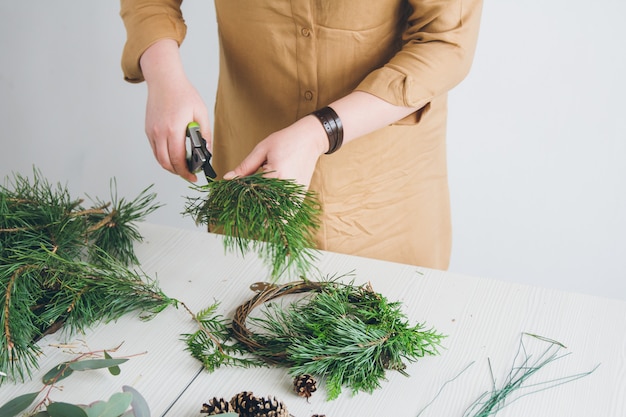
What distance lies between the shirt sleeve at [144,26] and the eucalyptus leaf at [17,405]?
1.65ft

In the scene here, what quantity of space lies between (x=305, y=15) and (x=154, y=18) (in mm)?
219

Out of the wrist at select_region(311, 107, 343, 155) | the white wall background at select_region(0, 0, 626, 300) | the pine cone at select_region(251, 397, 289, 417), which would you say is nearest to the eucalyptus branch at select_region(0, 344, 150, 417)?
the pine cone at select_region(251, 397, 289, 417)

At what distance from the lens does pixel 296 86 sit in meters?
1.00

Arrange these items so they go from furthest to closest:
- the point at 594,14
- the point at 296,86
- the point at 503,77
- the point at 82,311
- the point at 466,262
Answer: the point at 466,262
the point at 503,77
the point at 594,14
the point at 296,86
the point at 82,311

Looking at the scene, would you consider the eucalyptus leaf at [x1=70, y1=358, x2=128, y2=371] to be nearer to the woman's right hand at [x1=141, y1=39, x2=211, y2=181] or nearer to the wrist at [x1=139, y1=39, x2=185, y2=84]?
the woman's right hand at [x1=141, y1=39, x2=211, y2=181]

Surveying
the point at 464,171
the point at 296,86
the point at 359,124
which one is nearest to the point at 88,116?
the point at 464,171

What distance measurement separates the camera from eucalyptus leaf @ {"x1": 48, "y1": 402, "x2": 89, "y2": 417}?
59cm

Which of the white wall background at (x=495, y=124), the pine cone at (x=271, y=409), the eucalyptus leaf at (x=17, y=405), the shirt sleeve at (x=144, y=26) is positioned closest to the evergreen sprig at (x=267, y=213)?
the pine cone at (x=271, y=409)

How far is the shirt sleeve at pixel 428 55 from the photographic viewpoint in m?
0.88

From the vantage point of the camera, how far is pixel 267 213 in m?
0.70

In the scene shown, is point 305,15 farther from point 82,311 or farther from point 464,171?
point 464,171

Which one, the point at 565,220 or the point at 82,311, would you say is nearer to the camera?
the point at 82,311

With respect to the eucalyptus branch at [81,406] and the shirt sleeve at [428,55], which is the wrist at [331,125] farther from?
the eucalyptus branch at [81,406]

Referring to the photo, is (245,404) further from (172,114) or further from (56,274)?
(172,114)
